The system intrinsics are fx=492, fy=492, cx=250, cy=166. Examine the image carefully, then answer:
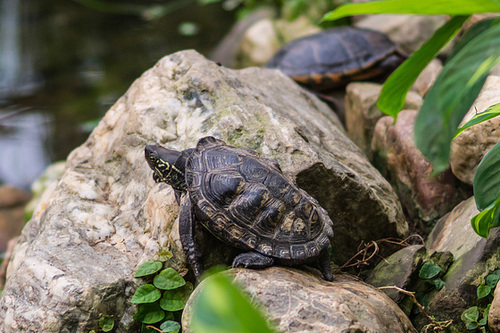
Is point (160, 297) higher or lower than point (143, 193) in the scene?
lower

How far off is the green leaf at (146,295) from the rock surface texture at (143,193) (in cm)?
9

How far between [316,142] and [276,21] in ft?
17.0

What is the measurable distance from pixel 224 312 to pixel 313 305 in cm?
144

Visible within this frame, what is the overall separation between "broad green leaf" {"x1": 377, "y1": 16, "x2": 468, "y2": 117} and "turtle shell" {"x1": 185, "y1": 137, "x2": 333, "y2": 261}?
0.84 m

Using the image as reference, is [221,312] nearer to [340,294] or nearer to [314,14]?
[340,294]

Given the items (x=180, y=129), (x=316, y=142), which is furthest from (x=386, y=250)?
(x=180, y=129)

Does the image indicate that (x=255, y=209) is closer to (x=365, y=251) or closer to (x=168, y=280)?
(x=168, y=280)

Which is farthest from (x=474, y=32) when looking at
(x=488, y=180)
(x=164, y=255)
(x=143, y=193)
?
(x=143, y=193)

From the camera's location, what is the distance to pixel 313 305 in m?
2.04

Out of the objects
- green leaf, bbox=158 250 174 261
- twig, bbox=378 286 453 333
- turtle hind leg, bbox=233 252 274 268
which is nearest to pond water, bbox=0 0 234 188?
green leaf, bbox=158 250 174 261

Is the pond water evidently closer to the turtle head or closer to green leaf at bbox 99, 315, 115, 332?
the turtle head

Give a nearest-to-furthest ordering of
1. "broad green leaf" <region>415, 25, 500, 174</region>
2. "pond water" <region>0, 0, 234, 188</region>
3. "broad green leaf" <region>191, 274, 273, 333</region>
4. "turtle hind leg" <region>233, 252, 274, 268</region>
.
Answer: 1. "broad green leaf" <region>191, 274, 273, 333</region>
2. "broad green leaf" <region>415, 25, 500, 174</region>
3. "turtle hind leg" <region>233, 252, 274, 268</region>
4. "pond water" <region>0, 0, 234, 188</region>

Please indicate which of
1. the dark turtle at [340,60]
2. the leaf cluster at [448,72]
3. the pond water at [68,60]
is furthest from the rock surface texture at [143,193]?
the pond water at [68,60]

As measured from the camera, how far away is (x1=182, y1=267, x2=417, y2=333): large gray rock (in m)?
1.97
